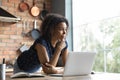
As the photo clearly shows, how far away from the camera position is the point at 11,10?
412cm

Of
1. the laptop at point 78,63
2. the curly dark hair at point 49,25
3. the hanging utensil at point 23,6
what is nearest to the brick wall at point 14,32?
the hanging utensil at point 23,6

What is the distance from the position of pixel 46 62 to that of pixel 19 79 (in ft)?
1.47

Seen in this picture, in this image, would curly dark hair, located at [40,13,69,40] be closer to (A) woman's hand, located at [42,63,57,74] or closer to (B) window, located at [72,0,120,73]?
(A) woman's hand, located at [42,63,57,74]

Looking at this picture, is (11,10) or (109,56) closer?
(109,56)

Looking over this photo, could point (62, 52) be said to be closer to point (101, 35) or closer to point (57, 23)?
point (57, 23)

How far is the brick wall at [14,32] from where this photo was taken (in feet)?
13.1

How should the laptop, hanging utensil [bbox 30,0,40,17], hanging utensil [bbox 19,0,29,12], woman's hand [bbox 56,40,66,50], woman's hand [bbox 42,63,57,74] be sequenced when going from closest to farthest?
the laptop
woman's hand [bbox 42,63,57,74]
woman's hand [bbox 56,40,66,50]
hanging utensil [bbox 19,0,29,12]
hanging utensil [bbox 30,0,40,17]

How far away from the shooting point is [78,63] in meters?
1.65

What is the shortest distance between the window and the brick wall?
88cm

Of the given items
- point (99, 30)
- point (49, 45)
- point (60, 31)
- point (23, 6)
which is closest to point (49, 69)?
point (49, 45)

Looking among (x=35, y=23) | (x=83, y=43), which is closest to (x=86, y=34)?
(x=83, y=43)

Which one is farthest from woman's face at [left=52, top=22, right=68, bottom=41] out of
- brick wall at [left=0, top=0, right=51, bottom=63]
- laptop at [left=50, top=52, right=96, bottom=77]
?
brick wall at [left=0, top=0, right=51, bottom=63]

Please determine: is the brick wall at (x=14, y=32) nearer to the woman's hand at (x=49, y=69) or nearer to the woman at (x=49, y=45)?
the woman at (x=49, y=45)

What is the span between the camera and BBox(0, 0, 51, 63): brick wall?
400cm
